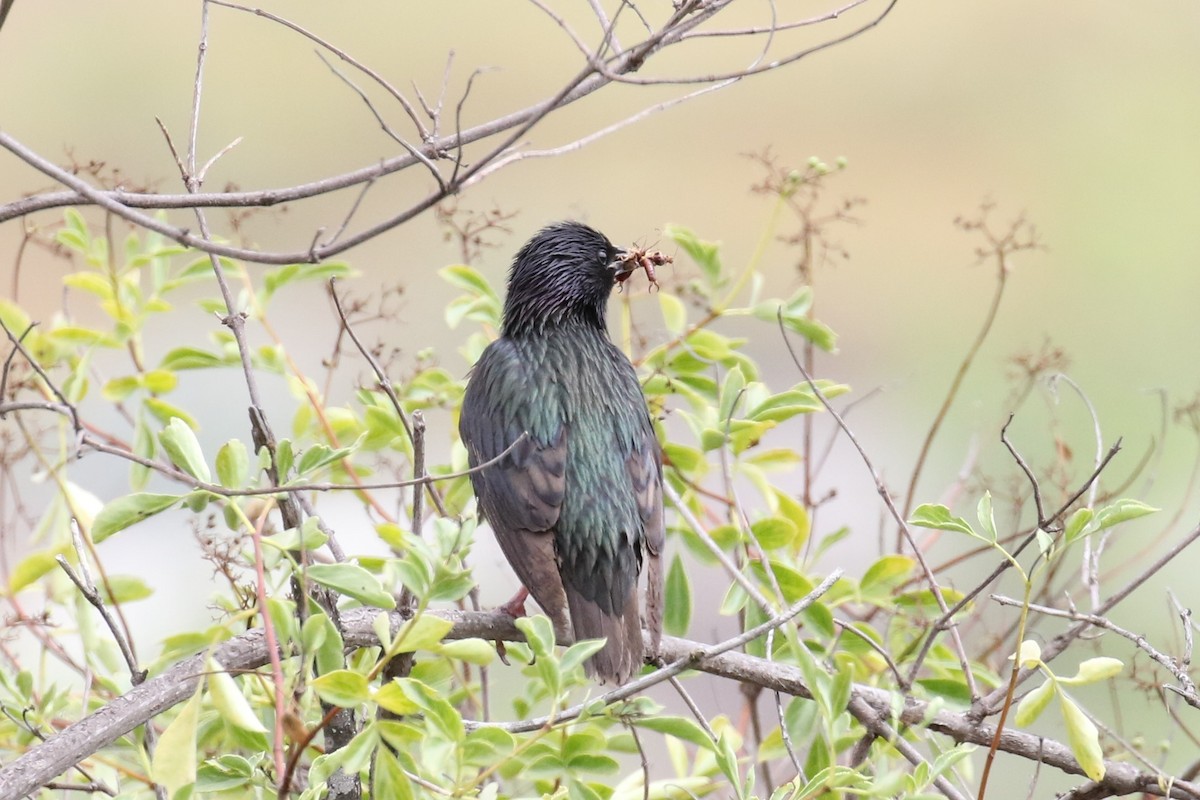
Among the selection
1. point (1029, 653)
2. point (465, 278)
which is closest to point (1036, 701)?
point (1029, 653)

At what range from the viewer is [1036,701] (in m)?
1.87

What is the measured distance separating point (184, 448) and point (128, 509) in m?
0.12

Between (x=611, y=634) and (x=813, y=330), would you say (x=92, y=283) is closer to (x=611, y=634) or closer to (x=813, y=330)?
(x=611, y=634)

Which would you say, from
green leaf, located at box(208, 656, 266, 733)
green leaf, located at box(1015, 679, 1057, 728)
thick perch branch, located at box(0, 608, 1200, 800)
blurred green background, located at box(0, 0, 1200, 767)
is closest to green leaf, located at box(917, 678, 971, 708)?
thick perch branch, located at box(0, 608, 1200, 800)

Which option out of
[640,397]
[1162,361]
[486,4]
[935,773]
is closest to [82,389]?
[640,397]

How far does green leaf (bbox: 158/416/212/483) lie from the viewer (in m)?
1.83

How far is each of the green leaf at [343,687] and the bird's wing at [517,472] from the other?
1.17 meters

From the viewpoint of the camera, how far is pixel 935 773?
1.76 m

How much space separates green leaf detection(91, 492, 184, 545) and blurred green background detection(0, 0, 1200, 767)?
5.85m

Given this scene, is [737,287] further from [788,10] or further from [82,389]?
[788,10]

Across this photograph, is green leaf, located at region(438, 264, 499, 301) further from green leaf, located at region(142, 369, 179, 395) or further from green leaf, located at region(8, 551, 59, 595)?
green leaf, located at region(8, 551, 59, 595)

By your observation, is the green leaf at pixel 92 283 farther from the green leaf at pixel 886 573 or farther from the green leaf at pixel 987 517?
the green leaf at pixel 987 517

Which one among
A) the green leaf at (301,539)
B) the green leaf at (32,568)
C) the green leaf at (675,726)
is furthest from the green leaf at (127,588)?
the green leaf at (675,726)

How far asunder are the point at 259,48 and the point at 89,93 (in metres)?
1.38
